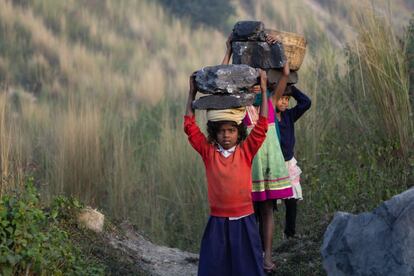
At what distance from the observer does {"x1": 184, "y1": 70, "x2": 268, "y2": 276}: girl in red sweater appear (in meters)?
4.69

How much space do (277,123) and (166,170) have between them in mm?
3450

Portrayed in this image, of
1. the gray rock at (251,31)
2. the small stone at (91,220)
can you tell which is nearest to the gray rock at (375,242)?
the gray rock at (251,31)

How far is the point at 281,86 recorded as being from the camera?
18.0 feet

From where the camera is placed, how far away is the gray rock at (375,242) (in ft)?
14.2

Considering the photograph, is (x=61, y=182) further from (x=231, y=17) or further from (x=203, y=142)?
(x=231, y=17)

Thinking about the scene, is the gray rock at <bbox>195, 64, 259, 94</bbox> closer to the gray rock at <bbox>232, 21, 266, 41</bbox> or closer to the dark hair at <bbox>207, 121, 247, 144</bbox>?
the dark hair at <bbox>207, 121, 247, 144</bbox>

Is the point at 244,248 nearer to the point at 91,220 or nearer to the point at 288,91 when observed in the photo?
the point at 288,91

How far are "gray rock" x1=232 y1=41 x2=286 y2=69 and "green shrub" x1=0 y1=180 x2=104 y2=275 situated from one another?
1.61 m

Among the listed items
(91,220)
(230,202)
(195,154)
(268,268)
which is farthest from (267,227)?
(195,154)

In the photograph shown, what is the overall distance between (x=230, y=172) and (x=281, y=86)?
1034 mm

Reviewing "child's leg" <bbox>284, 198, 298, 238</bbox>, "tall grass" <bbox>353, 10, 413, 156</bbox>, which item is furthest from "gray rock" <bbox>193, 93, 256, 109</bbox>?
"tall grass" <bbox>353, 10, 413, 156</bbox>

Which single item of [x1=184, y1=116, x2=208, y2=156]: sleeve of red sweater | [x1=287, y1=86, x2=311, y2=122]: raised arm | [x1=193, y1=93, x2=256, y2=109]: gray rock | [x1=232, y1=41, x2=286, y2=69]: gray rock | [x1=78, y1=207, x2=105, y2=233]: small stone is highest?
[x1=232, y1=41, x2=286, y2=69]: gray rock

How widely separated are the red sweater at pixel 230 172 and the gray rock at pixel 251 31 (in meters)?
0.83

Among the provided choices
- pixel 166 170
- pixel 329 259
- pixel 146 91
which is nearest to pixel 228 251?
pixel 329 259
